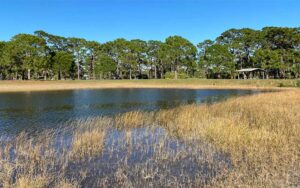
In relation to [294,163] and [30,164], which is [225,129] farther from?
[30,164]

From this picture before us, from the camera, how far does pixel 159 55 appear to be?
98938 millimetres

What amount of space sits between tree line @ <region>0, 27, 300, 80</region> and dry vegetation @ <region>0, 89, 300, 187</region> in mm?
79946

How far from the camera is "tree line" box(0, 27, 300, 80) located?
89625mm

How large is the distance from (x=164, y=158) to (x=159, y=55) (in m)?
89.7

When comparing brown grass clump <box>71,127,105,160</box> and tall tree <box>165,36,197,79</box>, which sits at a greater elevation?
tall tree <box>165,36,197,79</box>

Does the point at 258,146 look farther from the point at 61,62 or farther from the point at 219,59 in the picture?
the point at 61,62

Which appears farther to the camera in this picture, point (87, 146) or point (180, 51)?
point (180, 51)

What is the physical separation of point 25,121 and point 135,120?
279 inches

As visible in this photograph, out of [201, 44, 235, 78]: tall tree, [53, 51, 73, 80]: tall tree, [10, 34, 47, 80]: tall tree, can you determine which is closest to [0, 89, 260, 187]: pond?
[10, 34, 47, 80]: tall tree

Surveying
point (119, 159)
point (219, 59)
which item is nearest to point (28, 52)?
point (219, 59)

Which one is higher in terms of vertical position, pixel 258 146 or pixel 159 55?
pixel 159 55

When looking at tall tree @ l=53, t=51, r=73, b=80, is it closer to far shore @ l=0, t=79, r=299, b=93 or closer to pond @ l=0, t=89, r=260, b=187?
far shore @ l=0, t=79, r=299, b=93

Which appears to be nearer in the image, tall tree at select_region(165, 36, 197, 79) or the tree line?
the tree line

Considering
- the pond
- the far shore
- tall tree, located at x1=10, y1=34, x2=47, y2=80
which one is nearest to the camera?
the pond
